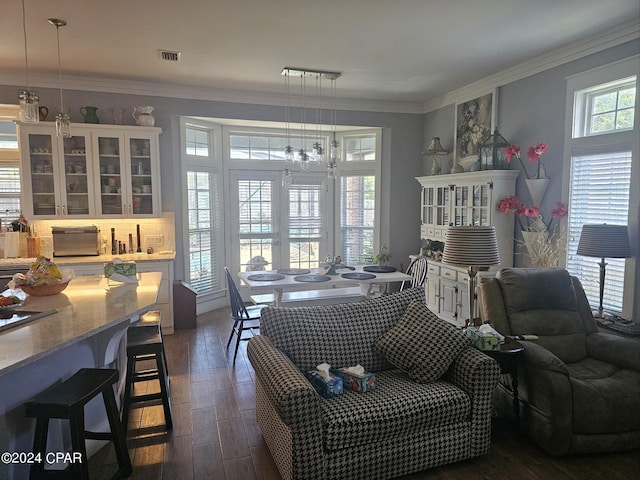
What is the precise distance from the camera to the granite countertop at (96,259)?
14.8 ft

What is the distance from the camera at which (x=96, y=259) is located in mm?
4844

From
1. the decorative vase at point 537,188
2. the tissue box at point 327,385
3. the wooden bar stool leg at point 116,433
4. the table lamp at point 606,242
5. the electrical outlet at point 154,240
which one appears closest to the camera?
the wooden bar stool leg at point 116,433

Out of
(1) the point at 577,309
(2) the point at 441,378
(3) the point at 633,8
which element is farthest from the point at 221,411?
(3) the point at 633,8

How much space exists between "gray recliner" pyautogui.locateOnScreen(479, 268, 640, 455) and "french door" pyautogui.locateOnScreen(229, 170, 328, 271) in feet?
12.2

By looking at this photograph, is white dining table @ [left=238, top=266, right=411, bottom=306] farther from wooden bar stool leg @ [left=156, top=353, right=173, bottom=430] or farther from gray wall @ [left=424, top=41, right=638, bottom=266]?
gray wall @ [left=424, top=41, right=638, bottom=266]

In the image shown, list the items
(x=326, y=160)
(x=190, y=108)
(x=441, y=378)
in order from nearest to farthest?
(x=441, y=378) < (x=190, y=108) < (x=326, y=160)

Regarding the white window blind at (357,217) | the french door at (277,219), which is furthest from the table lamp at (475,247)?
the french door at (277,219)

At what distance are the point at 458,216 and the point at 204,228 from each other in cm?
331

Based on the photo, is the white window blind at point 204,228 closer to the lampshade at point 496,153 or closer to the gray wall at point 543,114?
the lampshade at point 496,153

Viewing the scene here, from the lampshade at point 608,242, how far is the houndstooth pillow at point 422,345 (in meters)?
1.43

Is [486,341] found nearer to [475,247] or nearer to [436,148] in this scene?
[475,247]

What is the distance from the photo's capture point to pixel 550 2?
3.08 m

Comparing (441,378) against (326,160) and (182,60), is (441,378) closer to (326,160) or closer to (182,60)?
(182,60)

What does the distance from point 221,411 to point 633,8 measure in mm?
4184
